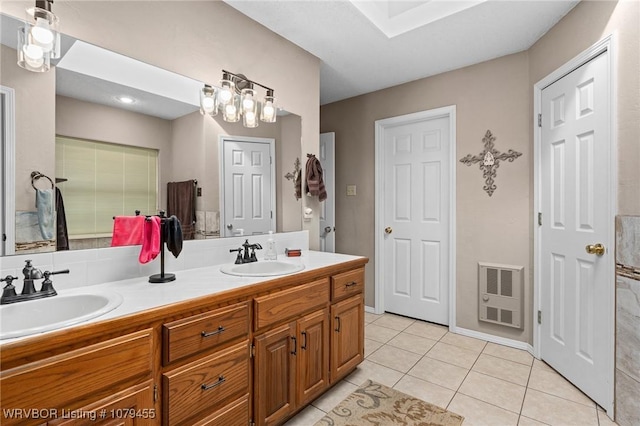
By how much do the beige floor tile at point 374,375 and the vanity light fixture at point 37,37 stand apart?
7.82 feet

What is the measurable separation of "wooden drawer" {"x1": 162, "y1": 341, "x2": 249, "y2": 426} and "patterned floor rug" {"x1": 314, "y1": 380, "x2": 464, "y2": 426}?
0.65m

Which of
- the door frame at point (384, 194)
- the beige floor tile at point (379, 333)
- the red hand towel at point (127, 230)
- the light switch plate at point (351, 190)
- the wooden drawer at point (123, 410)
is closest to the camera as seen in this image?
the wooden drawer at point (123, 410)

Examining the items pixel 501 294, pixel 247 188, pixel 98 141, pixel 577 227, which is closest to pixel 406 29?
pixel 247 188

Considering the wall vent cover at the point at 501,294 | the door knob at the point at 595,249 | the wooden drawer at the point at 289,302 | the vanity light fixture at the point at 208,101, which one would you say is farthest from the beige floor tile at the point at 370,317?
the vanity light fixture at the point at 208,101

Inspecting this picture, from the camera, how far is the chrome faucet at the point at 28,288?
3.58ft

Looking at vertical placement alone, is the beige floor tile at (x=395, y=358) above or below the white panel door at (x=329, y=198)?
below

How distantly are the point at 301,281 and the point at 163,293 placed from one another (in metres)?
0.69

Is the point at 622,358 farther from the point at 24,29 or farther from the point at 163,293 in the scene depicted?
the point at 24,29

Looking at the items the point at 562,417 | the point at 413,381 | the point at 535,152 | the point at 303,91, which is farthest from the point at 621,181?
the point at 303,91

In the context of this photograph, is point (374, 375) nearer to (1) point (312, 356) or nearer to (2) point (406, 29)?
(1) point (312, 356)

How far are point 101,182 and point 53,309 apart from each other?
2.00 ft

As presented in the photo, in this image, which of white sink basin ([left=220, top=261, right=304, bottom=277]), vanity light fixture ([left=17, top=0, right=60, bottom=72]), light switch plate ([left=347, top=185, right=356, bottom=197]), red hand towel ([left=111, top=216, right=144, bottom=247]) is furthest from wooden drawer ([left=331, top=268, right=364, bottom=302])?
vanity light fixture ([left=17, top=0, right=60, bottom=72])

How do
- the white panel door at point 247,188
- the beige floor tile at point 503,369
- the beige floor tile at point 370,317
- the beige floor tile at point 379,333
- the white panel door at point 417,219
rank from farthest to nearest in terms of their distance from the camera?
the beige floor tile at point 370,317, the white panel door at point 417,219, the beige floor tile at point 379,333, the beige floor tile at point 503,369, the white panel door at point 247,188

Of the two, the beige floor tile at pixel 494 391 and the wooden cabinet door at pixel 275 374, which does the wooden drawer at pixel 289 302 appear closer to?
the wooden cabinet door at pixel 275 374
